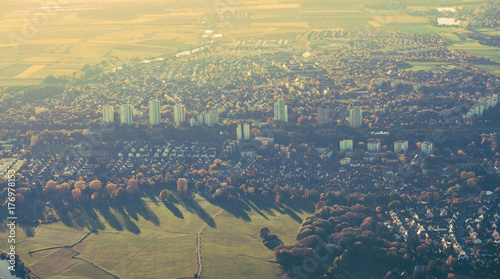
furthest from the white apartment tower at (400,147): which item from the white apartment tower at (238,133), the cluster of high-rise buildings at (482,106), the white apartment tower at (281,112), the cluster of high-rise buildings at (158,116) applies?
the cluster of high-rise buildings at (158,116)

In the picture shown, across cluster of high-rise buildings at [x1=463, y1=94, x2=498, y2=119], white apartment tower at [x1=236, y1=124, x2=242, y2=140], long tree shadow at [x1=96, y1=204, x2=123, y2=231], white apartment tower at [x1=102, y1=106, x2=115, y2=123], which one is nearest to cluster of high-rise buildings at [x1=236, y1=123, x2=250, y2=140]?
white apartment tower at [x1=236, y1=124, x2=242, y2=140]

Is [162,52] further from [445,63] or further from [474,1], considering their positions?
[474,1]

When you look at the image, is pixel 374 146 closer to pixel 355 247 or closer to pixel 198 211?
pixel 198 211

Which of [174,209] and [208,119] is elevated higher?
[208,119]

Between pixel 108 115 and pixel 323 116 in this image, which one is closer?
pixel 323 116

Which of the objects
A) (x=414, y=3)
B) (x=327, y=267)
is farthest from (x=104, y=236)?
(x=414, y=3)

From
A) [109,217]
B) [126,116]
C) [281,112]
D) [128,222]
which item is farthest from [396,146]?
[126,116]
